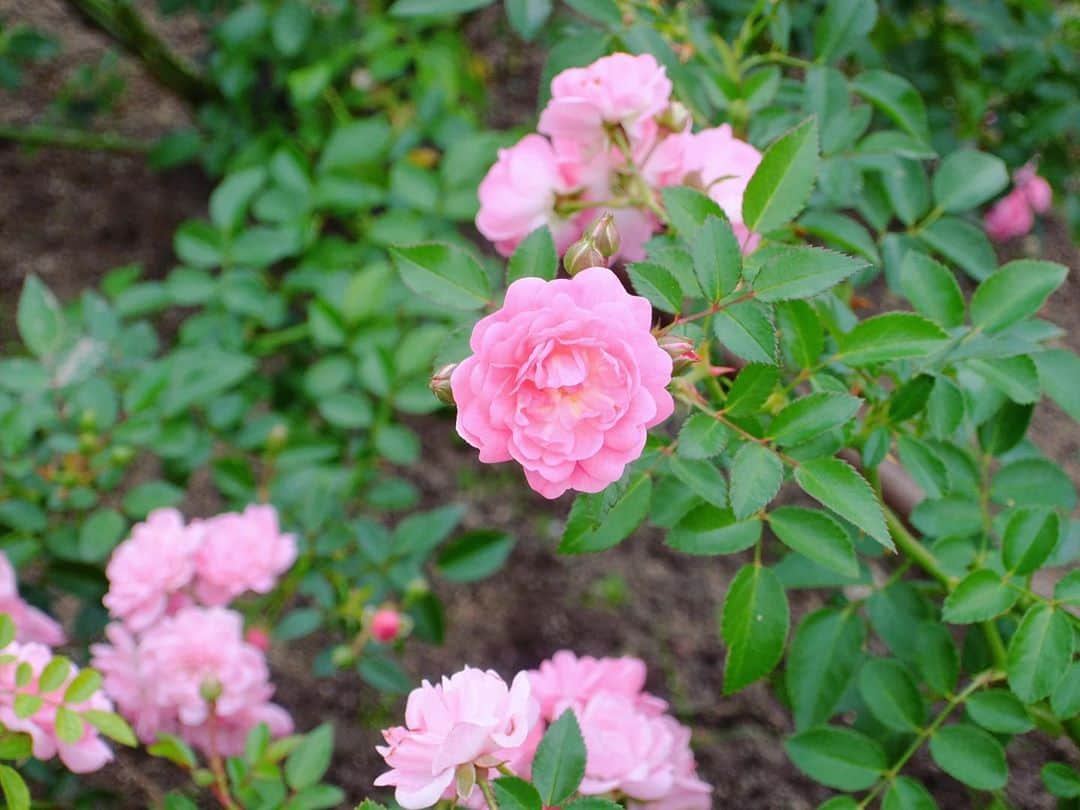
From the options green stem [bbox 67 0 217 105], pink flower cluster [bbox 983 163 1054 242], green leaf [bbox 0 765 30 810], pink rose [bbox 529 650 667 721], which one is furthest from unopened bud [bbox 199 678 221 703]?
pink flower cluster [bbox 983 163 1054 242]

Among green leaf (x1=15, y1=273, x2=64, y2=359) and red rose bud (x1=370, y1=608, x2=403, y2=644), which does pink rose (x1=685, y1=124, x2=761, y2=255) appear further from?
green leaf (x1=15, y1=273, x2=64, y2=359)

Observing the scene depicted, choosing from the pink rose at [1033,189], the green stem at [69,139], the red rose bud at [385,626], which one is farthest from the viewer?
the green stem at [69,139]

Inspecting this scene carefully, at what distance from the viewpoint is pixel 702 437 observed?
73cm

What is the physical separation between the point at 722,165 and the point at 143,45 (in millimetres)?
1548

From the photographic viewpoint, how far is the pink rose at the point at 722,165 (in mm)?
859

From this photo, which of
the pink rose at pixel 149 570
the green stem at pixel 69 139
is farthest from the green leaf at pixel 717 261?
the green stem at pixel 69 139

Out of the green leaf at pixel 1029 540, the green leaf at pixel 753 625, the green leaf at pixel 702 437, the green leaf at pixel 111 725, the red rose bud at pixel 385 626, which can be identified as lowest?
the red rose bud at pixel 385 626

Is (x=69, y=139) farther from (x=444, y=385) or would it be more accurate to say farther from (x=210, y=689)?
(x=444, y=385)

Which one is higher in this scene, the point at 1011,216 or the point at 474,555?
the point at 1011,216

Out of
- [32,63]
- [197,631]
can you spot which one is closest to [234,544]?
[197,631]

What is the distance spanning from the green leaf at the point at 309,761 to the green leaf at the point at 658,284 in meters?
0.56

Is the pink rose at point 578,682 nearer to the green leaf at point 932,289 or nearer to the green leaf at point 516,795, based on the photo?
the green leaf at point 516,795

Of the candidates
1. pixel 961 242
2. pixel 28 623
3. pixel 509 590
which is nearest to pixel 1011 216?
pixel 961 242

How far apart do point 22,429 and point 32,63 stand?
1.66m
